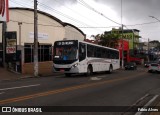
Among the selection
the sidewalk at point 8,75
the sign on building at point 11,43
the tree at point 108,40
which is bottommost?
the sidewalk at point 8,75

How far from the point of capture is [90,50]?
30812 mm

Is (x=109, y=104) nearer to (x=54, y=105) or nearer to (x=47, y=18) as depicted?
(x=54, y=105)

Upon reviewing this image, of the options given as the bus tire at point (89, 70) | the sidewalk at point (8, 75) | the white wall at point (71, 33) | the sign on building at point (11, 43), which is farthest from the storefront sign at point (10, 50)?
the white wall at point (71, 33)

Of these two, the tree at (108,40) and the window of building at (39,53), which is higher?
the tree at (108,40)

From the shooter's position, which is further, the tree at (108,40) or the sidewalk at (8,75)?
the tree at (108,40)

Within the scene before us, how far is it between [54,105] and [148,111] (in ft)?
10.7

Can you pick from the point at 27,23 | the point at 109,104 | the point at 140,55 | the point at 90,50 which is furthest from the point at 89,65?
the point at 140,55

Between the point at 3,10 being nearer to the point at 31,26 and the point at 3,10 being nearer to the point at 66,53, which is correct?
the point at 31,26

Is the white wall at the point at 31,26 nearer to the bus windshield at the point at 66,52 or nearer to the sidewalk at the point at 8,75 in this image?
the sidewalk at the point at 8,75

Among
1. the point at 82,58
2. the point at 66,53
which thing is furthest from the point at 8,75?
the point at 82,58

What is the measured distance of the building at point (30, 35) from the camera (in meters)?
34.5

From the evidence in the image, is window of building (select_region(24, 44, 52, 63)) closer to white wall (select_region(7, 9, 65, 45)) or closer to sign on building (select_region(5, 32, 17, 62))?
white wall (select_region(7, 9, 65, 45))

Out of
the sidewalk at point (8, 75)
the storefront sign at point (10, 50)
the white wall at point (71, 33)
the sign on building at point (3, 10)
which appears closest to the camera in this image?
the sidewalk at point (8, 75)

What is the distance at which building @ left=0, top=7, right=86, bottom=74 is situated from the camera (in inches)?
1357
